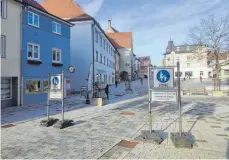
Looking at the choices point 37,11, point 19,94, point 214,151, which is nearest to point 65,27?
point 37,11

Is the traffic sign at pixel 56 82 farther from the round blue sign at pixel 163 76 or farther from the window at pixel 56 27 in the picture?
the window at pixel 56 27

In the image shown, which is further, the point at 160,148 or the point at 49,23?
the point at 49,23

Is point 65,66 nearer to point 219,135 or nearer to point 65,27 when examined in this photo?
point 65,27

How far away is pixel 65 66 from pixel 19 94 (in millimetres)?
6465

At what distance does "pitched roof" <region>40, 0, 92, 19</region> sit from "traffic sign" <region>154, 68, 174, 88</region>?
70.9 feet

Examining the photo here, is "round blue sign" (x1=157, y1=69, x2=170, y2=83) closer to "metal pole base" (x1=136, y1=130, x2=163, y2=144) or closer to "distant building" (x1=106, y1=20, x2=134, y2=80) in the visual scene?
"metal pole base" (x1=136, y1=130, x2=163, y2=144)

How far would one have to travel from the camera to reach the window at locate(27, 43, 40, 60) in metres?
16.0

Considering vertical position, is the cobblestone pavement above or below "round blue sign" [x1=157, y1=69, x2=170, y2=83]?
below

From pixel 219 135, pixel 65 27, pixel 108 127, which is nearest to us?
pixel 219 135

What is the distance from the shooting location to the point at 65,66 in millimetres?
20688

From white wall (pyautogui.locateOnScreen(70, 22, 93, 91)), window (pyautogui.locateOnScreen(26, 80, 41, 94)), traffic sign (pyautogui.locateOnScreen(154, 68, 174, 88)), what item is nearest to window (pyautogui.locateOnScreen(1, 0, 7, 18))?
window (pyautogui.locateOnScreen(26, 80, 41, 94))

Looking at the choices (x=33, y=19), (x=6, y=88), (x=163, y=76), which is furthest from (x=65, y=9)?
(x=163, y=76)

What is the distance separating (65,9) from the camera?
96.1 feet

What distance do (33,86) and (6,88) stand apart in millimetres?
2280
